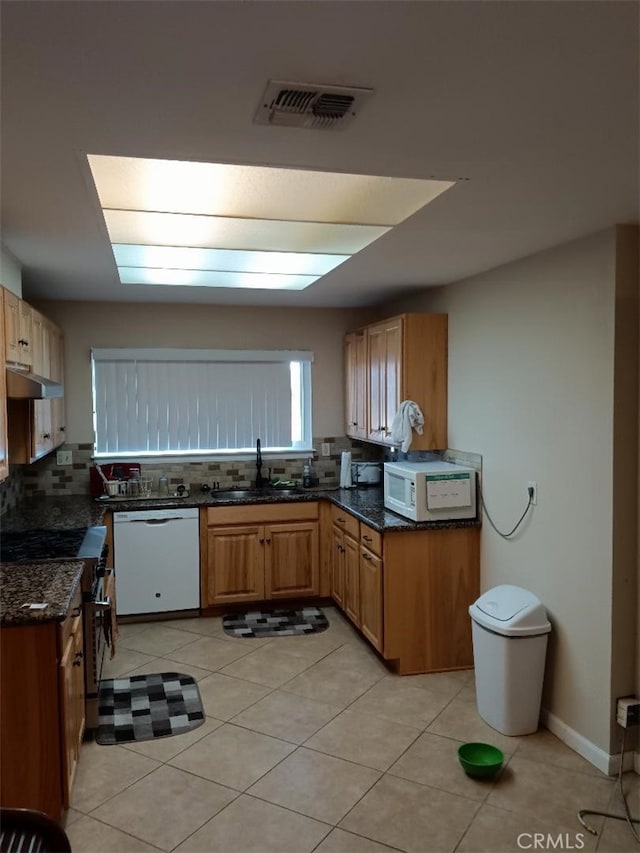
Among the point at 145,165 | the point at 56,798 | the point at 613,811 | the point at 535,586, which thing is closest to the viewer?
the point at 145,165

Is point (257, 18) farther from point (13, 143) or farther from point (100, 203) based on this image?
point (100, 203)

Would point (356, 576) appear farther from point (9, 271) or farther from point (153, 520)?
point (9, 271)

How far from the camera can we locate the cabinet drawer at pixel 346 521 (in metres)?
4.31

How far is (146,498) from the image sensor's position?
485 cm

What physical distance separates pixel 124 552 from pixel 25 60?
12.2 ft

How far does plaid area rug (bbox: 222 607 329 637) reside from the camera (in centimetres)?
449

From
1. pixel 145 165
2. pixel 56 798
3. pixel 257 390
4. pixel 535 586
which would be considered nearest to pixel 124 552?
pixel 257 390

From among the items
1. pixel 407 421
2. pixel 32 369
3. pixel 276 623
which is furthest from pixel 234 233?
pixel 276 623

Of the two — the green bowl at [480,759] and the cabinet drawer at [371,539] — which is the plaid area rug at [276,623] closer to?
the cabinet drawer at [371,539]

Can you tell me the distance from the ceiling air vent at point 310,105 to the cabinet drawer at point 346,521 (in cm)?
294

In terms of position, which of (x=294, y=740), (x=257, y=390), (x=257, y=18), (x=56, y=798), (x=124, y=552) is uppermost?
(x=257, y=18)

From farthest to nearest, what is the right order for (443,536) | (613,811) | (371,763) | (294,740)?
(443,536) → (294,740) → (371,763) → (613,811)

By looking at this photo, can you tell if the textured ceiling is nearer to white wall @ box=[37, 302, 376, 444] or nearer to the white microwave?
the white microwave

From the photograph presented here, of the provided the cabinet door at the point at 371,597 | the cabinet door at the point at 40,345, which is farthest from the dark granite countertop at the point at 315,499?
the cabinet door at the point at 40,345
